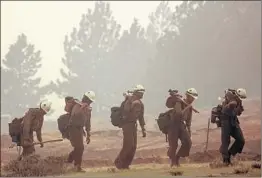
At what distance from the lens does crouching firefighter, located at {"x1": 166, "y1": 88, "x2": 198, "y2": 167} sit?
1072 cm

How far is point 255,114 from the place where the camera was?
484 inches

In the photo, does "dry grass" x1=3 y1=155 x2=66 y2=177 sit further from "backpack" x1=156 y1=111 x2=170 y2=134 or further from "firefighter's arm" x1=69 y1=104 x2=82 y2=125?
"backpack" x1=156 y1=111 x2=170 y2=134

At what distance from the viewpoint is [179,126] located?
35.3ft

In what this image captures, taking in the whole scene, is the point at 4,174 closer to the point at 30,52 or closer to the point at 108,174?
the point at 108,174

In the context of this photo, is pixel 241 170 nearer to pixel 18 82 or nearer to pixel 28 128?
pixel 28 128

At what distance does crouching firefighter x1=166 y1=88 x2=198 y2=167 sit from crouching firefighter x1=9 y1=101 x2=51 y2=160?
118 inches

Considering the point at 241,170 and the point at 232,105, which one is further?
the point at 232,105

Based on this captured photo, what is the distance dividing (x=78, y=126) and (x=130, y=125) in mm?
1226

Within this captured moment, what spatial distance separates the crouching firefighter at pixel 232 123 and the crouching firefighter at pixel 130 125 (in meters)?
1.83

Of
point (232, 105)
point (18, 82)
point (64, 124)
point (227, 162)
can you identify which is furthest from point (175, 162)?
point (18, 82)

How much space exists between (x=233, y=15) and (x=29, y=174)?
11.7m

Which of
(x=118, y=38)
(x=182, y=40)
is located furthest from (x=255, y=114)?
(x=118, y=38)

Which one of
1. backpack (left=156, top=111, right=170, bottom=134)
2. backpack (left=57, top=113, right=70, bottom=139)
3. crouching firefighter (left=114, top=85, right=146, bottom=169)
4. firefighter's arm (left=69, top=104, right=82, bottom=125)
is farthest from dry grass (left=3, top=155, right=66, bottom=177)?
backpack (left=156, top=111, right=170, bottom=134)

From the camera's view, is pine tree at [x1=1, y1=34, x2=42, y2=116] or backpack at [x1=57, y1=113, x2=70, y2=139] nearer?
backpack at [x1=57, y1=113, x2=70, y2=139]
